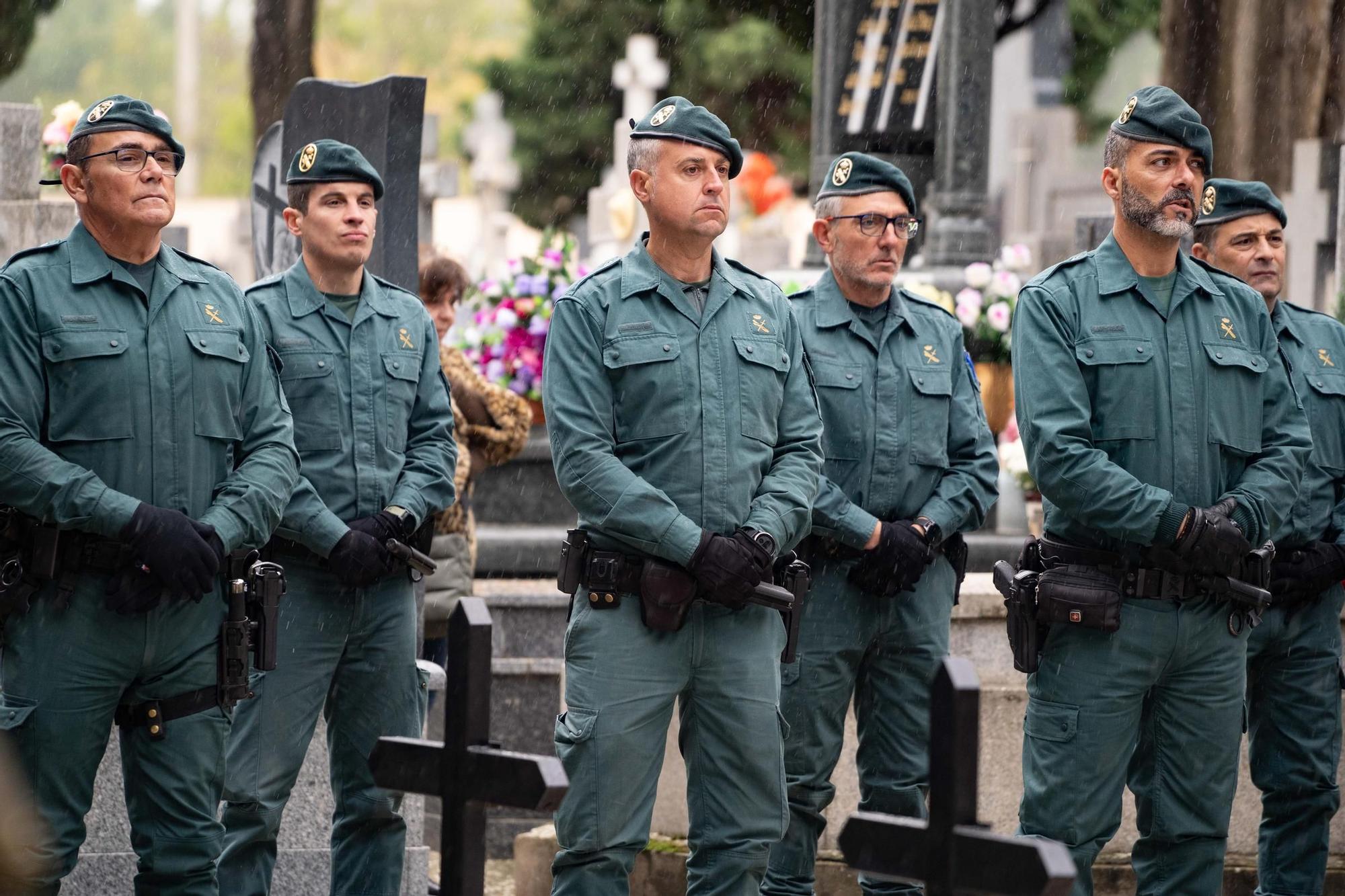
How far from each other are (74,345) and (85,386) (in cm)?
10

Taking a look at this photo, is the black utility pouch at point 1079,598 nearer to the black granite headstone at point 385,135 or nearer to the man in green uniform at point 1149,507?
the man in green uniform at point 1149,507

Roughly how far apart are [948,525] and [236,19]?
7248 cm

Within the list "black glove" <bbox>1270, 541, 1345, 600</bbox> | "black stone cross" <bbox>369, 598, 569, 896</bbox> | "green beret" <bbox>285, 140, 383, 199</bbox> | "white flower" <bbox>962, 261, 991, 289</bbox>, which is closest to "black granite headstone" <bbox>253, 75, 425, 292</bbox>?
"green beret" <bbox>285, 140, 383, 199</bbox>

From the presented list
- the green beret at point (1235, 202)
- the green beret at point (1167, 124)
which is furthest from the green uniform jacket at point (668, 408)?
the green beret at point (1235, 202)

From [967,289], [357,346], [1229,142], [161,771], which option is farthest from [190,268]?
[1229,142]

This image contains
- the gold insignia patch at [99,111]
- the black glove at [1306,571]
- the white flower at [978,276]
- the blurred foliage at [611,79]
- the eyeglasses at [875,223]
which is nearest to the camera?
the gold insignia patch at [99,111]

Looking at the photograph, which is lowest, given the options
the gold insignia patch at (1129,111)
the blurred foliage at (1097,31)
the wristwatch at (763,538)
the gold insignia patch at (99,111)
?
the wristwatch at (763,538)

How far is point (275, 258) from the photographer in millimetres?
7680

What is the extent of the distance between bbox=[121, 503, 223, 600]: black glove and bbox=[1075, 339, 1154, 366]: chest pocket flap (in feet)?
7.50

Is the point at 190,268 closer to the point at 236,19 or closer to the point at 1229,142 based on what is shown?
the point at 1229,142

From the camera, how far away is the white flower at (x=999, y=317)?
980 centimetres

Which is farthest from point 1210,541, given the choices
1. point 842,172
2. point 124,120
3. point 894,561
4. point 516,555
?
point 516,555

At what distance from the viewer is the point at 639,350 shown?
5.02m

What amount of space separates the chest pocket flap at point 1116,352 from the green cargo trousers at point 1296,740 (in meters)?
1.18
